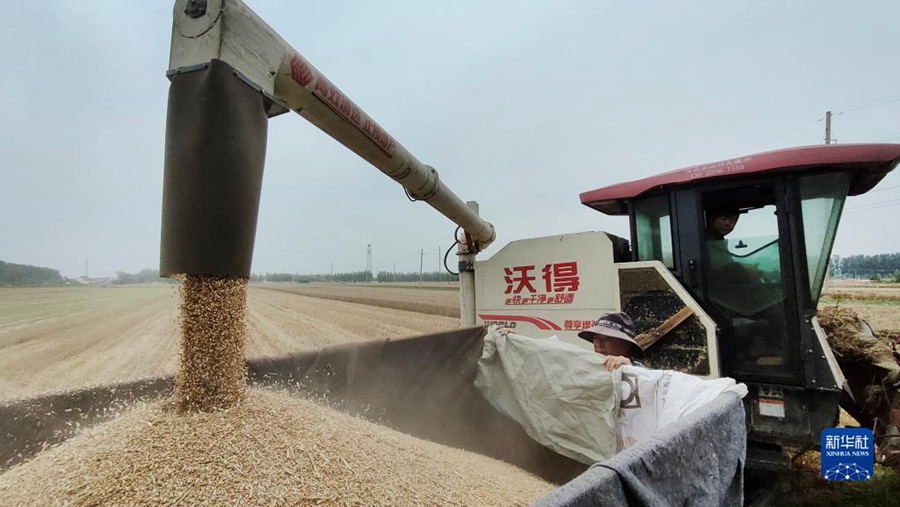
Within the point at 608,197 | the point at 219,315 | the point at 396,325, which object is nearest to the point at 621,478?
the point at 219,315

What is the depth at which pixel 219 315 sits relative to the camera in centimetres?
139

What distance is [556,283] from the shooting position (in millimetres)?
3121

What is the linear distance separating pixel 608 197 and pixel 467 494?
88.0 inches

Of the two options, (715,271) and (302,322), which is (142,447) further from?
(302,322)

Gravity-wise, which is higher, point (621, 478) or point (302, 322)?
point (621, 478)

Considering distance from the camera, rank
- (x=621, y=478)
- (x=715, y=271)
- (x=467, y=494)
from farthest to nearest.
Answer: (x=715, y=271), (x=467, y=494), (x=621, y=478)

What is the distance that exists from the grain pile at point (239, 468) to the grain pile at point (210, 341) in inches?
2.3

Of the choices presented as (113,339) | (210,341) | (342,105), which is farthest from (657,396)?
(113,339)

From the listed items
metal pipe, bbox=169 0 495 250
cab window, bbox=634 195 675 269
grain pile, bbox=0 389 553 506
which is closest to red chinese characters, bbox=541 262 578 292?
cab window, bbox=634 195 675 269

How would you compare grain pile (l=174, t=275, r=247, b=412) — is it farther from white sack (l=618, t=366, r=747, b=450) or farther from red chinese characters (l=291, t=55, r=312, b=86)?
white sack (l=618, t=366, r=747, b=450)

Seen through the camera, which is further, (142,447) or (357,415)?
(357,415)

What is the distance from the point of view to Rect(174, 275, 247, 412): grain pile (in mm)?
1340
